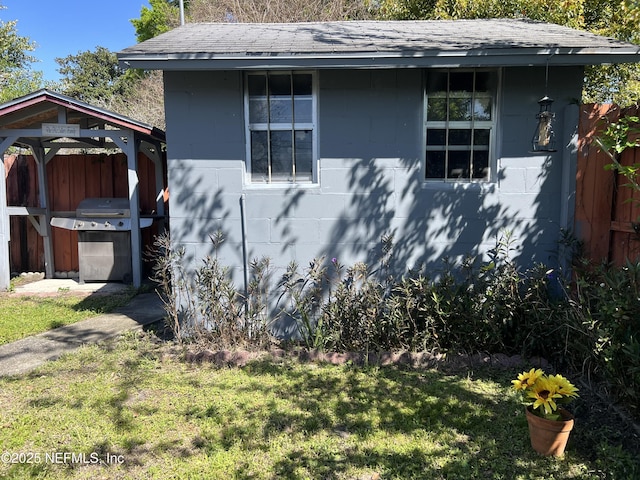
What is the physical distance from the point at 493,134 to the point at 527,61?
83cm

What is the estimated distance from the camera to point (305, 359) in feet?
14.8

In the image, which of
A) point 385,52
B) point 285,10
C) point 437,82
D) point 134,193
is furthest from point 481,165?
point 285,10

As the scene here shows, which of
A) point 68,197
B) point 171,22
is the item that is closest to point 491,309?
point 68,197

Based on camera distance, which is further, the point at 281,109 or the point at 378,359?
the point at 281,109

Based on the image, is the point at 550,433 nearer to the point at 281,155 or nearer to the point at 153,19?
the point at 281,155

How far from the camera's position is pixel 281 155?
501cm

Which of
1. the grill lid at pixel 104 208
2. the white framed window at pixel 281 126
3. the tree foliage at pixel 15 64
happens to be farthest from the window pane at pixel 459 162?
the tree foliage at pixel 15 64

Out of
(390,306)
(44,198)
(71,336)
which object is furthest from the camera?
(44,198)

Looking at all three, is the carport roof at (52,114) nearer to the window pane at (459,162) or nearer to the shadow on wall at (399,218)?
the shadow on wall at (399,218)

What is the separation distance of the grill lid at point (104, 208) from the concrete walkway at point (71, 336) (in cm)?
178

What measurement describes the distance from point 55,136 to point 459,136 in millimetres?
6481

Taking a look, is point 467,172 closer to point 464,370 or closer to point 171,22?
point 464,370

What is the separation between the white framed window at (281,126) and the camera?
4930 millimetres

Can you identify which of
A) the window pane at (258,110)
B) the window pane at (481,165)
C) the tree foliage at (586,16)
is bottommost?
the window pane at (481,165)
